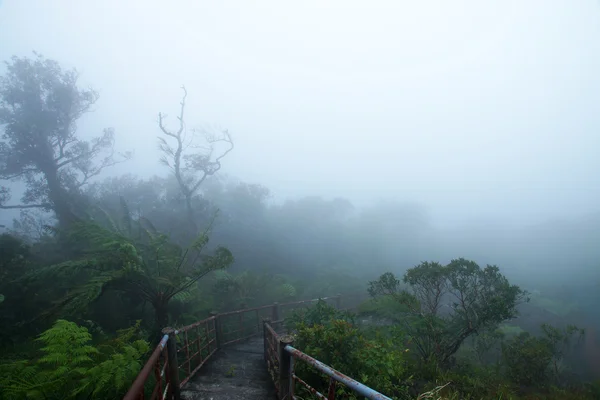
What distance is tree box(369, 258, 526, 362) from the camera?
6.81 m

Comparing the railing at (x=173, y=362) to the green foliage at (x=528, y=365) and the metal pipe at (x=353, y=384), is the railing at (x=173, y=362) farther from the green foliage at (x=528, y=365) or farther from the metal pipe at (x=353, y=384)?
the green foliage at (x=528, y=365)

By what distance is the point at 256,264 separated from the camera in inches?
808

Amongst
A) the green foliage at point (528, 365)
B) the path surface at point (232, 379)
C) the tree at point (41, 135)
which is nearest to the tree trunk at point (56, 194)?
the tree at point (41, 135)

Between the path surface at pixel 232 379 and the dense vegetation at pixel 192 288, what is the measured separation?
107 centimetres

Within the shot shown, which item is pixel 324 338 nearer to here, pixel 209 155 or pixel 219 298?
pixel 219 298

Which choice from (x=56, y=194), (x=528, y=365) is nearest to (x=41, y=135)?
(x=56, y=194)

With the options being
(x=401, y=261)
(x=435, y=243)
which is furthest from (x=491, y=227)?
(x=401, y=261)

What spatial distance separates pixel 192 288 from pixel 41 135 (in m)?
12.8

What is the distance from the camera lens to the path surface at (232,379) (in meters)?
4.39

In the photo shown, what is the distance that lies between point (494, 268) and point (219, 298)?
1049cm

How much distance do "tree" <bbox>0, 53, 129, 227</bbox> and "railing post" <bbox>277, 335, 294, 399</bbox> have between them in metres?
14.1

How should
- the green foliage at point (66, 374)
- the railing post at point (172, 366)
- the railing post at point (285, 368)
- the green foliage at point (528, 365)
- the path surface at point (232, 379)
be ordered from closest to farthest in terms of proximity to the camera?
the green foliage at point (66, 374) < the railing post at point (285, 368) < the railing post at point (172, 366) < the path surface at point (232, 379) < the green foliage at point (528, 365)

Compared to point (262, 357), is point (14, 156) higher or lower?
higher

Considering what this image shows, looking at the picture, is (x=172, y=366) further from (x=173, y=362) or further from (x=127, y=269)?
(x=127, y=269)
